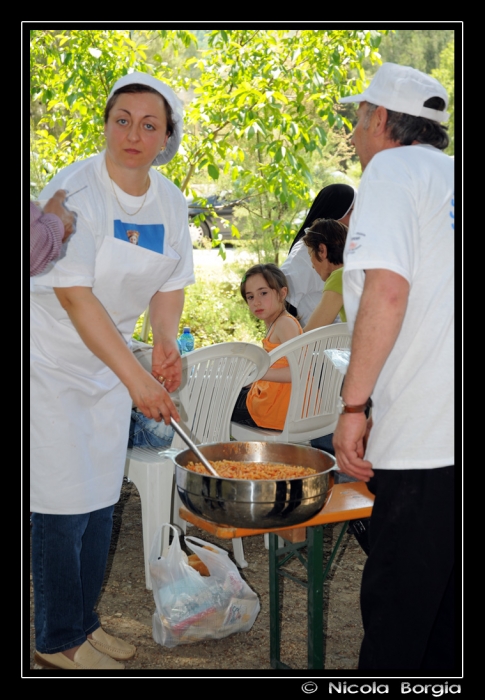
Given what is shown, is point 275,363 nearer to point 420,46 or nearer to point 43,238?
point 43,238

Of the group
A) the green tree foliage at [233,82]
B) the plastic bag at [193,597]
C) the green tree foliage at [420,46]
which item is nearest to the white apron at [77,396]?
the plastic bag at [193,597]

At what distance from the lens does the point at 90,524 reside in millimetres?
2564

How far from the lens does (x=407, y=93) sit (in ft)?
6.49

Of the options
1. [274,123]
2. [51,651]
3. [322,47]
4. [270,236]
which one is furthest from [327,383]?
[270,236]

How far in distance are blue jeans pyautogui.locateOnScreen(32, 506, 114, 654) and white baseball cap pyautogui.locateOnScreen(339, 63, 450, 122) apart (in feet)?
5.18

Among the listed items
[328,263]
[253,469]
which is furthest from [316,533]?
[328,263]

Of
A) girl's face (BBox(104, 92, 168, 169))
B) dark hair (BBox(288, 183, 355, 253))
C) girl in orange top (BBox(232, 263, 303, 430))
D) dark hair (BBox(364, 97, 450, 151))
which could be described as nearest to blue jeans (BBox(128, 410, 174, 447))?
girl in orange top (BBox(232, 263, 303, 430))

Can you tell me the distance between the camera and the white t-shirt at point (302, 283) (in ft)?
15.6

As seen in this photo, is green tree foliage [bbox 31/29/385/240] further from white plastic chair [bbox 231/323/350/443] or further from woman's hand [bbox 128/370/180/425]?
woman's hand [bbox 128/370/180/425]

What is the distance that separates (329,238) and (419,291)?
236 cm

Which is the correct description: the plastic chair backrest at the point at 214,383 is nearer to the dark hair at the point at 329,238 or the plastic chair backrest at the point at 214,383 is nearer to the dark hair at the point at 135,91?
the dark hair at the point at 329,238

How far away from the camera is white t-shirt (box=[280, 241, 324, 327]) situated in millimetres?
4750

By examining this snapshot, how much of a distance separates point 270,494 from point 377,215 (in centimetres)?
75

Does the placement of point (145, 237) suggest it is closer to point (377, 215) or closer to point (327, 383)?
point (377, 215)
